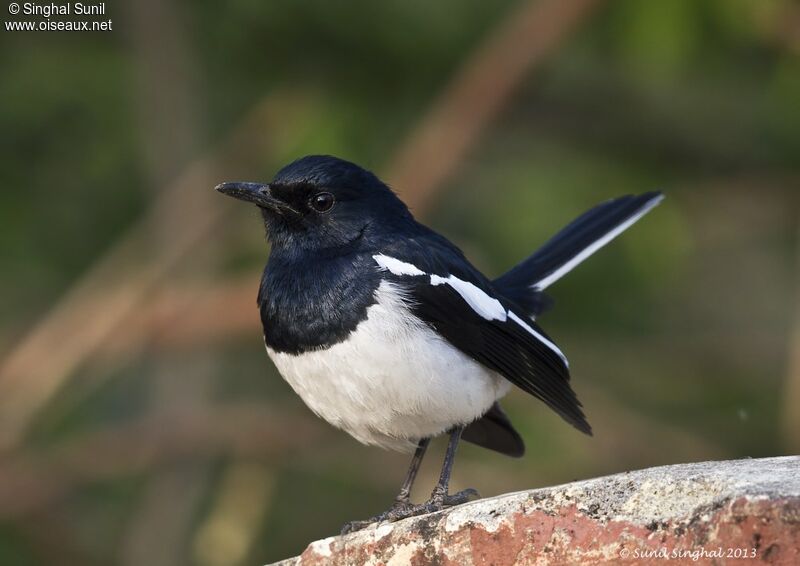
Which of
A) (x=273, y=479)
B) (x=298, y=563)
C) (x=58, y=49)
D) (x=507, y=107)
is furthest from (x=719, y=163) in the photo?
(x=298, y=563)

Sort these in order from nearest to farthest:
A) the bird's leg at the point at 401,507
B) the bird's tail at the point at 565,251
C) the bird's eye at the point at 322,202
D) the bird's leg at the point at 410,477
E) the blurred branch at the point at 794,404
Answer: the bird's leg at the point at 401,507 → the bird's leg at the point at 410,477 → the bird's eye at the point at 322,202 → the bird's tail at the point at 565,251 → the blurred branch at the point at 794,404

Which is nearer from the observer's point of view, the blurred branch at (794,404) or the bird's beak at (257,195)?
the bird's beak at (257,195)

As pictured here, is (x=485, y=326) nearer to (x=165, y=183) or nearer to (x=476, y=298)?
(x=476, y=298)

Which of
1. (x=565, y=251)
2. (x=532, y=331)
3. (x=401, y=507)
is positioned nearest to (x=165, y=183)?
(x=565, y=251)

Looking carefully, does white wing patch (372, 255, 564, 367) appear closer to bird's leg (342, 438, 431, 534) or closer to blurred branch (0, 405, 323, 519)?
bird's leg (342, 438, 431, 534)

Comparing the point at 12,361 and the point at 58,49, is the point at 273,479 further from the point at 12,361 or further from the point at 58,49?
the point at 58,49

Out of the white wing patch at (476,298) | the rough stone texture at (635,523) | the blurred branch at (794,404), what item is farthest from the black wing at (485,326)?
the blurred branch at (794,404)

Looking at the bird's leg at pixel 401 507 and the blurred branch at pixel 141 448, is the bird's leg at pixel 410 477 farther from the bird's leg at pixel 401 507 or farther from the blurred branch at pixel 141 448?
the blurred branch at pixel 141 448
